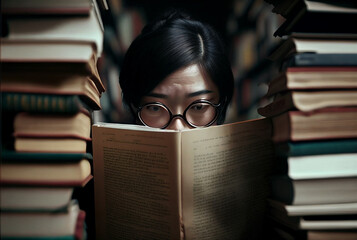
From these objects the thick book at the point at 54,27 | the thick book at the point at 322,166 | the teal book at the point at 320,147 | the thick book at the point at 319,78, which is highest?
Answer: the thick book at the point at 54,27

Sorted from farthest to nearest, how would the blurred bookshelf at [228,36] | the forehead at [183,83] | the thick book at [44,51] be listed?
the blurred bookshelf at [228,36]
the forehead at [183,83]
the thick book at [44,51]

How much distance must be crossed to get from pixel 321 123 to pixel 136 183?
0.40m

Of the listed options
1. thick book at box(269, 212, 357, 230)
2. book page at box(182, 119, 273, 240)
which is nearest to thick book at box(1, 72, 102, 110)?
book page at box(182, 119, 273, 240)

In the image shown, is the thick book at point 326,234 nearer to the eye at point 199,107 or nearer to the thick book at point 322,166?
the thick book at point 322,166

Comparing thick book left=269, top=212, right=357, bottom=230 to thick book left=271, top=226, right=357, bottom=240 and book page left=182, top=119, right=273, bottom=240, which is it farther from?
book page left=182, top=119, right=273, bottom=240

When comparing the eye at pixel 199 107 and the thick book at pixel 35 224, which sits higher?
the eye at pixel 199 107

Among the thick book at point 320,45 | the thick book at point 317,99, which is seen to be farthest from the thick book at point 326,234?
the thick book at point 320,45

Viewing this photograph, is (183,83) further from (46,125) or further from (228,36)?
(228,36)

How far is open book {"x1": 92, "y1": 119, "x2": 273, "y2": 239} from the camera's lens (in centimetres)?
57

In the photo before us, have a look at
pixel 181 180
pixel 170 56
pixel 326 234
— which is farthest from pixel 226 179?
pixel 170 56

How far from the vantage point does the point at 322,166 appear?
517 millimetres

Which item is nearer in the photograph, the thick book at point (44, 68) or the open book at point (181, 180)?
the thick book at point (44, 68)

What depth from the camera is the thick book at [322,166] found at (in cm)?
51

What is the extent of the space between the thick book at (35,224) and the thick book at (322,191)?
42cm
